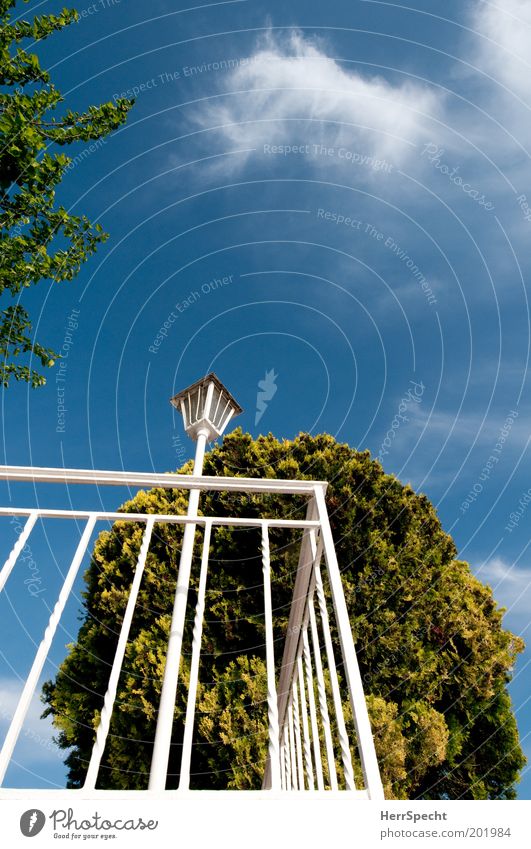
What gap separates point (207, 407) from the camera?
456cm

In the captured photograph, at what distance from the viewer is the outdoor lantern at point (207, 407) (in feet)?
15.0

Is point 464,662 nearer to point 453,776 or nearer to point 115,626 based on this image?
point 453,776

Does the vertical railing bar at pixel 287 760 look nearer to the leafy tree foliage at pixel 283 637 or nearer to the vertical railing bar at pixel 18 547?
the vertical railing bar at pixel 18 547

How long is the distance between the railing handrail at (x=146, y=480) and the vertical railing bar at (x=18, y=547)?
0.19 meters

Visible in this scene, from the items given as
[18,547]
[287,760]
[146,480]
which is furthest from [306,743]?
[18,547]

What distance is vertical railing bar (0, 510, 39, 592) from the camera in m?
1.51

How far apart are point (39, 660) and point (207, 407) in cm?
334

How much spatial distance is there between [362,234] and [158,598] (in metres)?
7.36

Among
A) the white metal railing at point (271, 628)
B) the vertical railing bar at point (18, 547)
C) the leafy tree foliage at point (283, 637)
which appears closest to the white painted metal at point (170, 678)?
the white metal railing at point (271, 628)

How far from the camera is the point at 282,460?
28.3 ft

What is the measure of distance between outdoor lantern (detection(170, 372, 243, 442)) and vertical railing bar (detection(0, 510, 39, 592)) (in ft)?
9.34

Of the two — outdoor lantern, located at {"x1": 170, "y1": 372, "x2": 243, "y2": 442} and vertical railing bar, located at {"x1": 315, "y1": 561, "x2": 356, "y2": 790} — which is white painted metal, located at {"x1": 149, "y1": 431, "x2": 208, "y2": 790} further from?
outdoor lantern, located at {"x1": 170, "y1": 372, "x2": 243, "y2": 442}

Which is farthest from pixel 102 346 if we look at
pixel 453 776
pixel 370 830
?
pixel 453 776

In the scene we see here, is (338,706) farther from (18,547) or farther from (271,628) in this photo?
(18,547)
